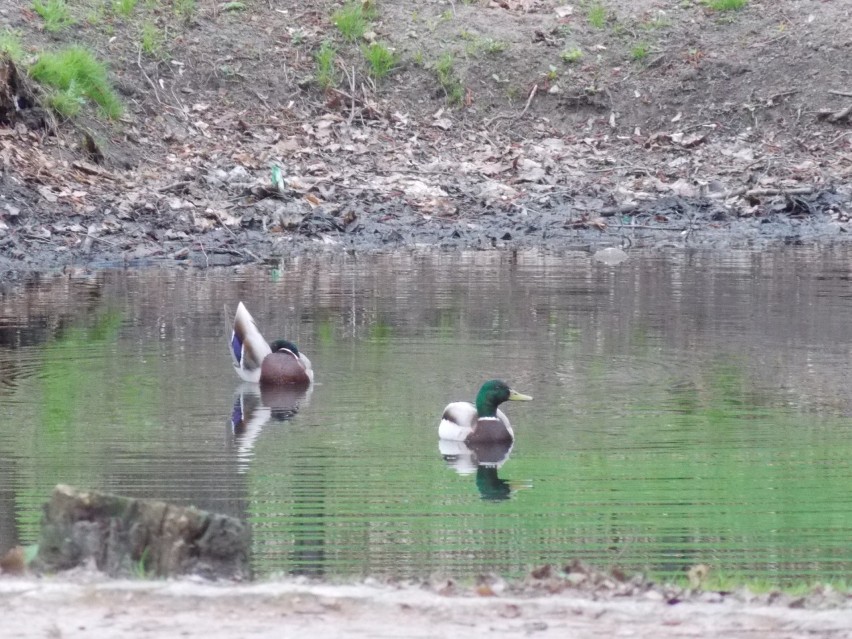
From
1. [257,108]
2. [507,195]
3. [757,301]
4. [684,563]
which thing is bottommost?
[684,563]

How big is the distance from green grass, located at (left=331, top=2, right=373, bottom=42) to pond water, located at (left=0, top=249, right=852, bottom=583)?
429 inches

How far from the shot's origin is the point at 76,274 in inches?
763

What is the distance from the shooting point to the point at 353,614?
5469mm

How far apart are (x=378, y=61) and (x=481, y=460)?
1912 centimetres

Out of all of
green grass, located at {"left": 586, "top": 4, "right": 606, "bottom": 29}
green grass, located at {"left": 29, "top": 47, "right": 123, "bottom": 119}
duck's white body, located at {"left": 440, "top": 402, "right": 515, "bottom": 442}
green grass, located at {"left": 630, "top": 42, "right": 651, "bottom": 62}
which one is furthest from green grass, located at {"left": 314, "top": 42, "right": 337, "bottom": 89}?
duck's white body, located at {"left": 440, "top": 402, "right": 515, "bottom": 442}

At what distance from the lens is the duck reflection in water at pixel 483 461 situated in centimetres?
901

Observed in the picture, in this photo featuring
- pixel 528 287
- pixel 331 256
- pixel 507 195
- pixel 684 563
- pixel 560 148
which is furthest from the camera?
pixel 560 148

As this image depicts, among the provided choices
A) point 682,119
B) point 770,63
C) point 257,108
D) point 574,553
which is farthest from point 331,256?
point 574,553

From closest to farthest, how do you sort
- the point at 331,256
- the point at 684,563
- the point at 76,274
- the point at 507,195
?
the point at 684,563 < the point at 76,274 < the point at 331,256 < the point at 507,195

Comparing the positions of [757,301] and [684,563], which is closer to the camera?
[684,563]

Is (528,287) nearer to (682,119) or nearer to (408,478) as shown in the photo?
(408,478)

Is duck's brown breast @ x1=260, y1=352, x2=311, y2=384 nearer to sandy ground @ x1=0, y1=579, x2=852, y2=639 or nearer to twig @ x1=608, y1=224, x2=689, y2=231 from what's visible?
sandy ground @ x1=0, y1=579, x2=852, y2=639

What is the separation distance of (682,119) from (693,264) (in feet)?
26.7

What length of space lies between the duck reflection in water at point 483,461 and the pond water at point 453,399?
0.10ft
